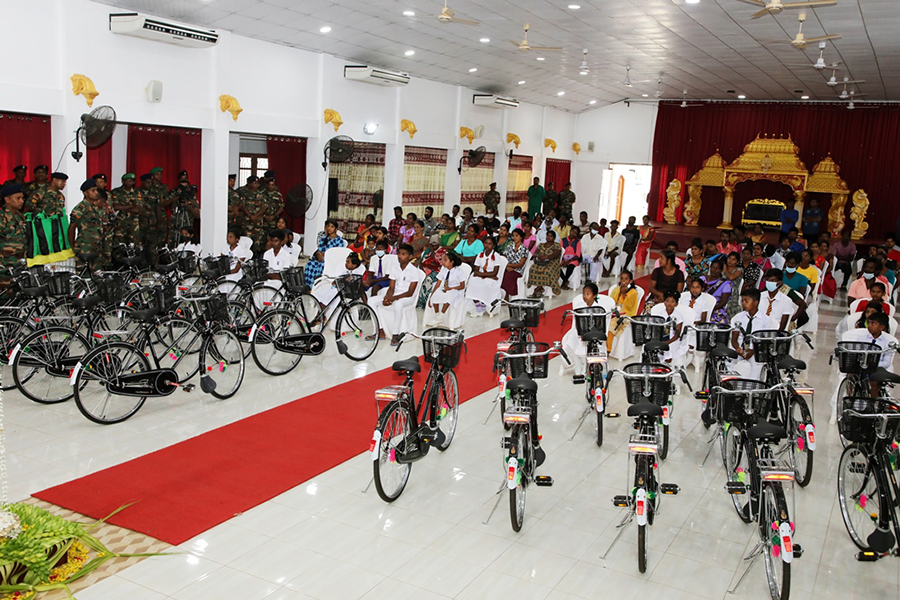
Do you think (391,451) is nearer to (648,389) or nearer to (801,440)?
(648,389)

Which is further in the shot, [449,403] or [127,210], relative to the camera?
[127,210]

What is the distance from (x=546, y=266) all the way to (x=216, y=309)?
6.59 metres

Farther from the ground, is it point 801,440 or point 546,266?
point 546,266

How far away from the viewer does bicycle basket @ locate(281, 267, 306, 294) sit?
26.9 ft

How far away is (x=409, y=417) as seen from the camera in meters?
5.16

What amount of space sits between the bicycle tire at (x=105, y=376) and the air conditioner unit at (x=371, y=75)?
9.43 meters

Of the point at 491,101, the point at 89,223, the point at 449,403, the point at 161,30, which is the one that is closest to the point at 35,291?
the point at 89,223

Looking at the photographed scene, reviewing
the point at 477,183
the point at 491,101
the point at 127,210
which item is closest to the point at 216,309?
the point at 127,210

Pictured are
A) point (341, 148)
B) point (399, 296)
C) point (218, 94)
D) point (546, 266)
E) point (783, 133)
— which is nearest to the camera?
point (399, 296)

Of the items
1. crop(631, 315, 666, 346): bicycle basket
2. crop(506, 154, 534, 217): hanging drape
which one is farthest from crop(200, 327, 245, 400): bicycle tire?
crop(506, 154, 534, 217): hanging drape

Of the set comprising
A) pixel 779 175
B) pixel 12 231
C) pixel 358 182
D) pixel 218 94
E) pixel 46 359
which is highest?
pixel 218 94

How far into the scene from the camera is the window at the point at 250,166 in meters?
16.9

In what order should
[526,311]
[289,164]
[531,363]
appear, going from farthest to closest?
1. [289,164]
2. [526,311]
3. [531,363]

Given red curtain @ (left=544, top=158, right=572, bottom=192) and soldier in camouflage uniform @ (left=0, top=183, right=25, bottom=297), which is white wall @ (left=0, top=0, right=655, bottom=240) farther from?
red curtain @ (left=544, top=158, right=572, bottom=192)
